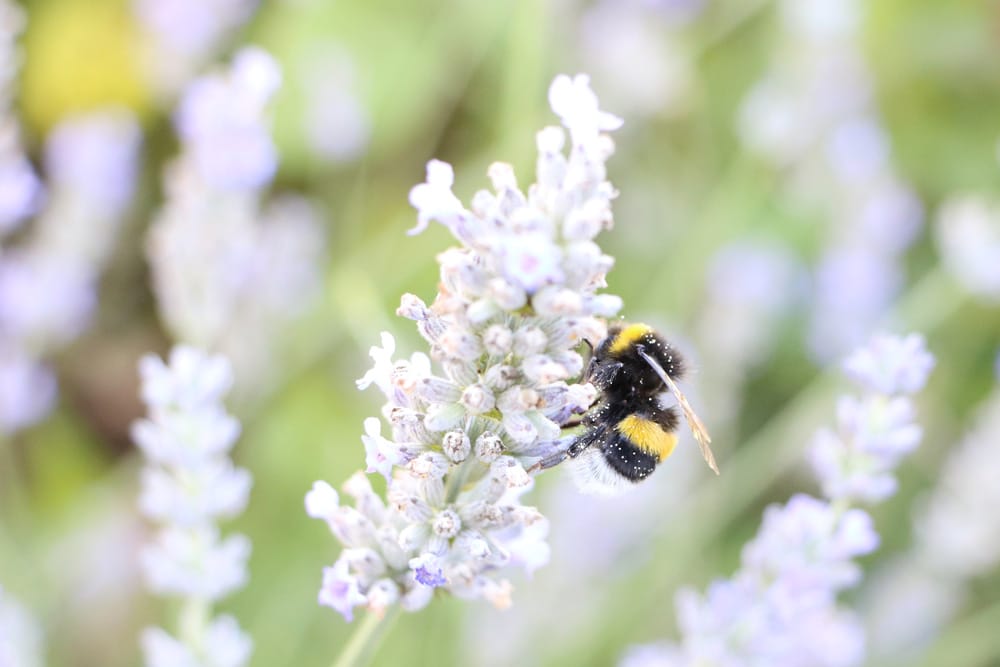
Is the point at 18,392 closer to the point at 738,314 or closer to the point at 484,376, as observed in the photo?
the point at 484,376

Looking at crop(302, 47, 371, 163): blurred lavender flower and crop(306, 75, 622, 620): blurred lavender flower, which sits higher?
crop(302, 47, 371, 163): blurred lavender flower

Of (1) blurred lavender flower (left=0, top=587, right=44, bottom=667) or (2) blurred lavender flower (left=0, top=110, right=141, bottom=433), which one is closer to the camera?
(1) blurred lavender flower (left=0, top=587, right=44, bottom=667)

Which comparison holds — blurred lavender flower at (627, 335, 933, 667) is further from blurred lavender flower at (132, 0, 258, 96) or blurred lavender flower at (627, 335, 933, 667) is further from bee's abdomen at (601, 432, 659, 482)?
blurred lavender flower at (132, 0, 258, 96)

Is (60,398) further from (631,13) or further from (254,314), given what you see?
(631,13)

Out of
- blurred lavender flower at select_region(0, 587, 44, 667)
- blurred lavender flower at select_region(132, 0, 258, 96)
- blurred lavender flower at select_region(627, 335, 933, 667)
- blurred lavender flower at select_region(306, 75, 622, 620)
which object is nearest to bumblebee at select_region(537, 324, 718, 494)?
blurred lavender flower at select_region(627, 335, 933, 667)

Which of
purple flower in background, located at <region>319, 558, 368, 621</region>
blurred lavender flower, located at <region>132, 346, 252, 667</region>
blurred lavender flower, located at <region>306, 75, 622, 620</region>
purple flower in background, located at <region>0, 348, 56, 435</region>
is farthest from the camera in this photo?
purple flower in background, located at <region>0, 348, 56, 435</region>

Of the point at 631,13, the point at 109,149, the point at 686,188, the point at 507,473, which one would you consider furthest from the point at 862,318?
the point at 507,473
